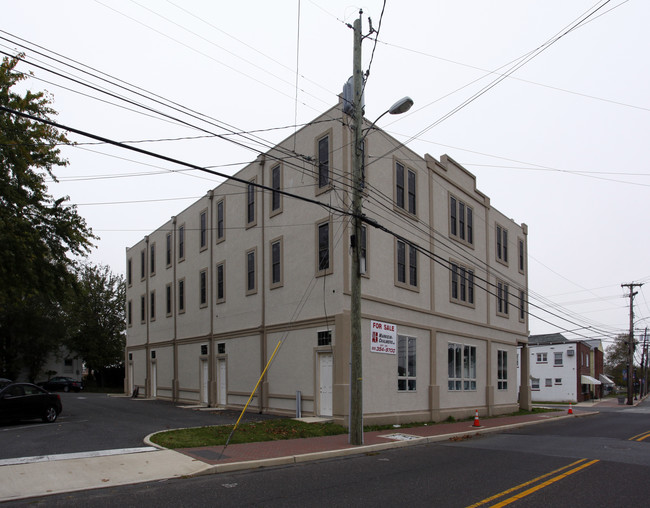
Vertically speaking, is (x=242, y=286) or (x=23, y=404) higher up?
(x=242, y=286)

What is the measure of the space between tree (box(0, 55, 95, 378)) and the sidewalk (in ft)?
31.7

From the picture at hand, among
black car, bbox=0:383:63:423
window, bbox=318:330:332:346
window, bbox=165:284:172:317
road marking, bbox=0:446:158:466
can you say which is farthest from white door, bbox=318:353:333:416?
window, bbox=165:284:172:317

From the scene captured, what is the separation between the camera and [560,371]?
5912 centimetres

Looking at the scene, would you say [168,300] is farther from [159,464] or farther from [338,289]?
[159,464]

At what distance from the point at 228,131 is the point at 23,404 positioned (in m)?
11.3

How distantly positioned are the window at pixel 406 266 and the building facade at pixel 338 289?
0.08 meters

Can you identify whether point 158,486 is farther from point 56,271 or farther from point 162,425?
point 56,271

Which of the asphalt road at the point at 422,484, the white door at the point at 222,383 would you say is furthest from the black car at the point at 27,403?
the asphalt road at the point at 422,484

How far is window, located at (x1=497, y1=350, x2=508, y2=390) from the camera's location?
2990 centimetres

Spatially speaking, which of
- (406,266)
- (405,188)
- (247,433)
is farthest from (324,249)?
(247,433)

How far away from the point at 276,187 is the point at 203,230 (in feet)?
26.6

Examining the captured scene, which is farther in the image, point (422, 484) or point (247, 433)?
point (247, 433)

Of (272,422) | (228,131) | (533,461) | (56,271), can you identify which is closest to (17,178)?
(56,271)

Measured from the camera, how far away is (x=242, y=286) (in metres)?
24.8
